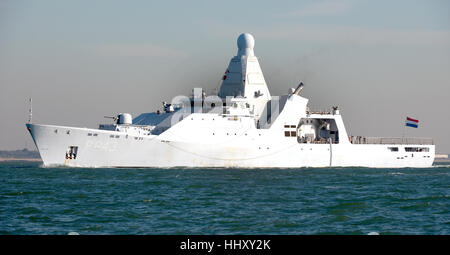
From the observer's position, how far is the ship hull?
44.1 m

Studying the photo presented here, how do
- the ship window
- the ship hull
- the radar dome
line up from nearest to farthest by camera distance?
the ship hull, the ship window, the radar dome

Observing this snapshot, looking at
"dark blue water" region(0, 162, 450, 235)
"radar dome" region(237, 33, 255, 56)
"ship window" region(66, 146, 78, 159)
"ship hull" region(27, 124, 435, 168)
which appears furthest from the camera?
"radar dome" region(237, 33, 255, 56)

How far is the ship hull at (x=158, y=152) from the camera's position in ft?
145

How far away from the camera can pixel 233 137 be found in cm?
4956

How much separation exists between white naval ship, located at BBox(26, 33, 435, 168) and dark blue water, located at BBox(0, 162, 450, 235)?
8387mm

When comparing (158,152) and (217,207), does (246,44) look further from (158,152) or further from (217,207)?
(217,207)

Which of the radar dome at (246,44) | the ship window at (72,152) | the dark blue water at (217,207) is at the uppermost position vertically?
the radar dome at (246,44)

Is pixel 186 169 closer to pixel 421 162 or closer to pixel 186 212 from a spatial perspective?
pixel 186 212

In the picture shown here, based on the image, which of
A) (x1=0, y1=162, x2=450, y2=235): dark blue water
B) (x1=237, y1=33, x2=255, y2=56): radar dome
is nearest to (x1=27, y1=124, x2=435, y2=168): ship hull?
(x1=0, y1=162, x2=450, y2=235): dark blue water

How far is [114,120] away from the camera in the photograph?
168ft

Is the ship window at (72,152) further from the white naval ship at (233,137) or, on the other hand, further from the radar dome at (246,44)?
the radar dome at (246,44)

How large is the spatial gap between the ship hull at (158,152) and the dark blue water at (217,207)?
820 cm

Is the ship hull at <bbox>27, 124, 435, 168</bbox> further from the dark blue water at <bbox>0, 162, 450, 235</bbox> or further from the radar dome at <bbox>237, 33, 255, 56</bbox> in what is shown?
the radar dome at <bbox>237, 33, 255, 56</bbox>

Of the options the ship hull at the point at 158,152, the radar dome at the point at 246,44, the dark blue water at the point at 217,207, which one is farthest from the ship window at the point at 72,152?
the radar dome at the point at 246,44
